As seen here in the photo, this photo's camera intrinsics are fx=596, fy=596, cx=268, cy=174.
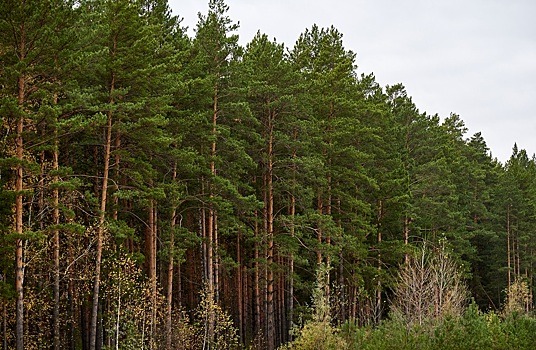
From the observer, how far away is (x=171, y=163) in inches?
989

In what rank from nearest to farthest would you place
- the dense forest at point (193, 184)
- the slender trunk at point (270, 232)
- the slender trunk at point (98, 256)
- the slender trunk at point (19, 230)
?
the slender trunk at point (19, 230) → the dense forest at point (193, 184) → the slender trunk at point (98, 256) → the slender trunk at point (270, 232)

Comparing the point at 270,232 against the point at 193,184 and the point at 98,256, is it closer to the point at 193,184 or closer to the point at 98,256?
the point at 193,184

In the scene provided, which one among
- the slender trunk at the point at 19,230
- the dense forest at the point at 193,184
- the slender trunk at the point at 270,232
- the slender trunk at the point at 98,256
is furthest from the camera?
the slender trunk at the point at 270,232

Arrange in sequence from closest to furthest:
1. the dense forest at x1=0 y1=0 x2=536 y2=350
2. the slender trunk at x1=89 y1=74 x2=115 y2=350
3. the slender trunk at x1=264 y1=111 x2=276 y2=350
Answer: the dense forest at x1=0 y1=0 x2=536 y2=350, the slender trunk at x1=89 y1=74 x2=115 y2=350, the slender trunk at x1=264 y1=111 x2=276 y2=350

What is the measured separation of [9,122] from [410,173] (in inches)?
1132

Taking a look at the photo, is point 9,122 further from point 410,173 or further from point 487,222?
point 487,222

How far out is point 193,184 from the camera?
26875mm

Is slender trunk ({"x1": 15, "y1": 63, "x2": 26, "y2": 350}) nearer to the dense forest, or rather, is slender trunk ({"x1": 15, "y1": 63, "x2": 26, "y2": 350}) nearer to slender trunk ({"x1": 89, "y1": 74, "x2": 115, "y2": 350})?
the dense forest

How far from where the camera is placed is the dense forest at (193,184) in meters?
17.8

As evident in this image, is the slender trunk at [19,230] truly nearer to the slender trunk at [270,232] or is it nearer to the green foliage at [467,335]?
the green foliage at [467,335]

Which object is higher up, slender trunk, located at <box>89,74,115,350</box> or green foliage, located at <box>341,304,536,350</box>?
slender trunk, located at <box>89,74,115,350</box>

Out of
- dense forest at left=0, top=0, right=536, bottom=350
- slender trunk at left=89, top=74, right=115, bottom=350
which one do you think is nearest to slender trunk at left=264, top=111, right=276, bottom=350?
dense forest at left=0, top=0, right=536, bottom=350

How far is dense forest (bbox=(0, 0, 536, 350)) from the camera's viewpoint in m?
17.8

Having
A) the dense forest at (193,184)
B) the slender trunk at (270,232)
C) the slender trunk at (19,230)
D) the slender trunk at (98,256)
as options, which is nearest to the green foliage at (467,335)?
the dense forest at (193,184)
